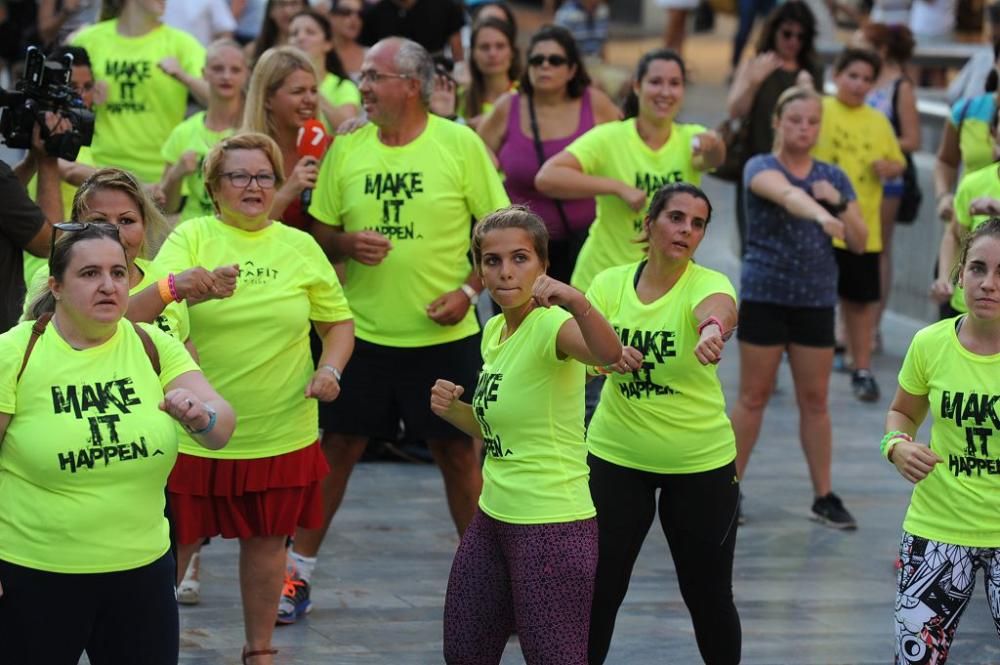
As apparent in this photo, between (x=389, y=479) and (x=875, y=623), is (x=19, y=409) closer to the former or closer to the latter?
(x=875, y=623)

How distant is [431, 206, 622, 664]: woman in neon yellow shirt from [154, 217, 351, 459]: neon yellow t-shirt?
3.02 feet

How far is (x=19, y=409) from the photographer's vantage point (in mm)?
4762

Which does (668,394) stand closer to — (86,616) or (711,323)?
(711,323)

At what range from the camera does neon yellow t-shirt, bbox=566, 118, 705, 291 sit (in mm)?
7961

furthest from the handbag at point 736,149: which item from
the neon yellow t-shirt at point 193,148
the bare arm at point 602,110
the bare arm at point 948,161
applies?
the neon yellow t-shirt at point 193,148

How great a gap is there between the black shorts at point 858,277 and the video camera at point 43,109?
17.7ft

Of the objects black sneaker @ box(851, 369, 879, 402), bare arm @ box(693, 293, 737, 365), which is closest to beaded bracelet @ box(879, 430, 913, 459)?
bare arm @ box(693, 293, 737, 365)

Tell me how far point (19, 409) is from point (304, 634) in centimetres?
233

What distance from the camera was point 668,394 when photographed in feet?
19.7

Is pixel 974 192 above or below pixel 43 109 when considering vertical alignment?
below

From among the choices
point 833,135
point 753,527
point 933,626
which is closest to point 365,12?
point 833,135

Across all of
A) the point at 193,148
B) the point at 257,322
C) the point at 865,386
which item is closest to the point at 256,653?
the point at 257,322

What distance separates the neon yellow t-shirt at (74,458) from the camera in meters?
4.73

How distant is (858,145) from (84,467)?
670 cm
